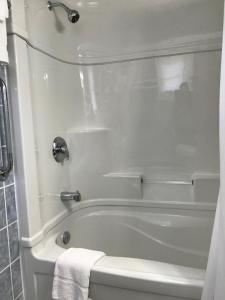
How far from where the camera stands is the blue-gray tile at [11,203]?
1264mm

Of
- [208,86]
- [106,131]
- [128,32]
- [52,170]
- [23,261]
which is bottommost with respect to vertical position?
[23,261]

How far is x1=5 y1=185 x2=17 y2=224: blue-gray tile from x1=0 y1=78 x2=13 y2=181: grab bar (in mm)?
67

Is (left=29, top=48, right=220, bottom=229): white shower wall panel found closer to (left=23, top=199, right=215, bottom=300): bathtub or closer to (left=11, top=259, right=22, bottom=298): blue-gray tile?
(left=23, top=199, right=215, bottom=300): bathtub

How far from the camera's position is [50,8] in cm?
160

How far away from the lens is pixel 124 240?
6.15ft

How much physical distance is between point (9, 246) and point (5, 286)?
0.17 metres

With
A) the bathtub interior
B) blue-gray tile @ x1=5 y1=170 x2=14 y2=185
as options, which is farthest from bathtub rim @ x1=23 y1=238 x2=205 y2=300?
the bathtub interior

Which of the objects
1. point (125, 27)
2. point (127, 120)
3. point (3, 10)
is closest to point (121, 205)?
point (127, 120)

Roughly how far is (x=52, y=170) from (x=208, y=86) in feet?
3.43

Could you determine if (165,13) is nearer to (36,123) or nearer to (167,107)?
(167,107)

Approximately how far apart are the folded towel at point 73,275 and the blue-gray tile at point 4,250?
23 centimetres

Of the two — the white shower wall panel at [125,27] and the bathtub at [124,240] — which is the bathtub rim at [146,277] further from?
the white shower wall panel at [125,27]

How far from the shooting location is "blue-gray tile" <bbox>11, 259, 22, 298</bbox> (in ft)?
4.28

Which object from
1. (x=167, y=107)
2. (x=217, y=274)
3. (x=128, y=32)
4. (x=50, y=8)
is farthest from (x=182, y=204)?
(x=50, y=8)
